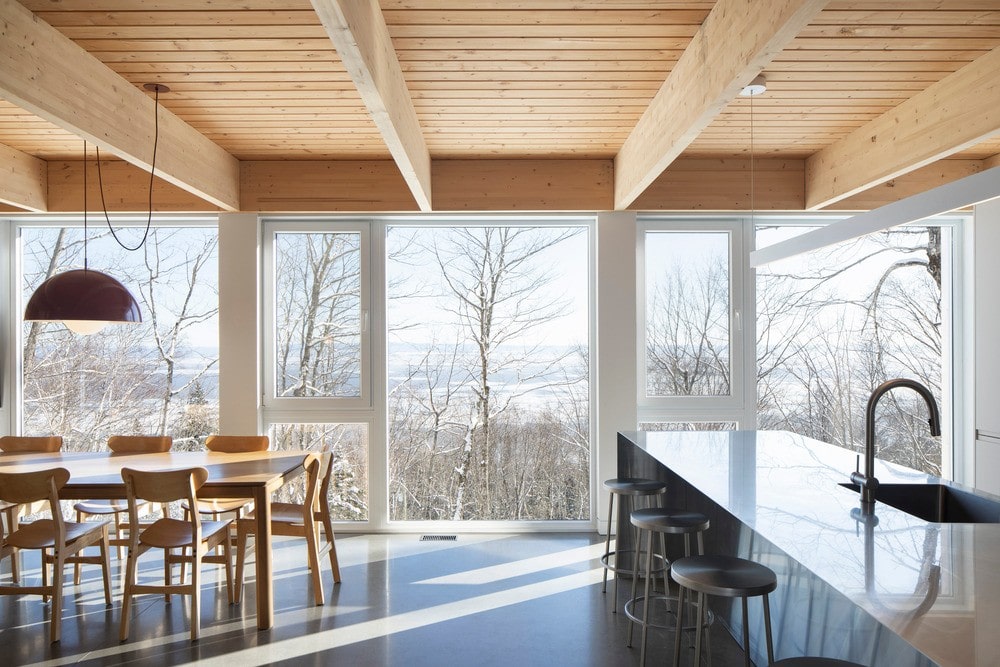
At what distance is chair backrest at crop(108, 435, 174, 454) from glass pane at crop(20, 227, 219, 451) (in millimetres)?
833

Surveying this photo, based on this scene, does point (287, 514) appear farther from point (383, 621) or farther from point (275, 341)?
point (275, 341)

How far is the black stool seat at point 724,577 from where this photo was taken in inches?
86.7

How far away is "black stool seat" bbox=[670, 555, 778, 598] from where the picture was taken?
2203 millimetres

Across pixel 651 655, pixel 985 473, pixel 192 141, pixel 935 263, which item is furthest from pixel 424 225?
pixel 985 473

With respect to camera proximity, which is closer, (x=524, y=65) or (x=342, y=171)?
(x=524, y=65)

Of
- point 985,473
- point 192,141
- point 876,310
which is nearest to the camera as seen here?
point 192,141

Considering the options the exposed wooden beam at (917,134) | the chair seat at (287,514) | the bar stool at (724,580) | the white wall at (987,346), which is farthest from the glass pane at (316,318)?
the white wall at (987,346)

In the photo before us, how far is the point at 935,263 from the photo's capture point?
5.63 meters

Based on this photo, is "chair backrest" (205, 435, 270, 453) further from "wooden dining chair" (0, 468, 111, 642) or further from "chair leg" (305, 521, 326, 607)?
"wooden dining chair" (0, 468, 111, 642)

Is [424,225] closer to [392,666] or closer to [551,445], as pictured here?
[551,445]

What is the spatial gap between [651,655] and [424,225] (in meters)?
3.57

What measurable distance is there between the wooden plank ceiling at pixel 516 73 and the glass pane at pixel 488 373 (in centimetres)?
78

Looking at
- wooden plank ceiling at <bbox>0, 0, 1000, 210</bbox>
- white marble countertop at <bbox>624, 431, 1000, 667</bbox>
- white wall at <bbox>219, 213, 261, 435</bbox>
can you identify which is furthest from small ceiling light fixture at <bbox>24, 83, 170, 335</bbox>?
white marble countertop at <bbox>624, 431, 1000, 667</bbox>

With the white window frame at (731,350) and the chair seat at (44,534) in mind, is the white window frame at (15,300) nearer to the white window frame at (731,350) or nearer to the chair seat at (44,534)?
the chair seat at (44,534)
